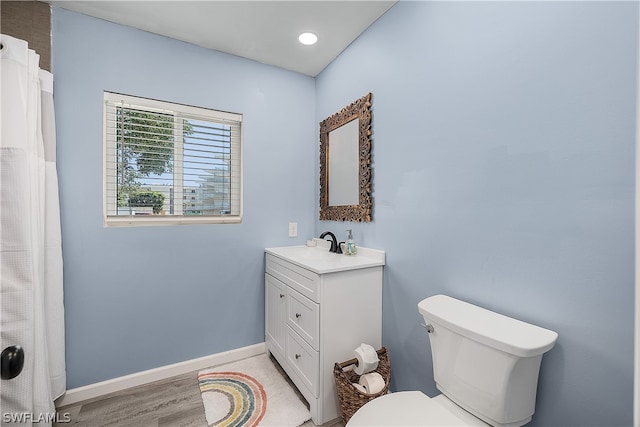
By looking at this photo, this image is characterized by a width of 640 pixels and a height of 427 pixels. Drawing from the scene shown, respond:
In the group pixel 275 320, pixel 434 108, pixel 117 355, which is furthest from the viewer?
pixel 275 320

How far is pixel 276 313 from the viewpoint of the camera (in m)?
2.12

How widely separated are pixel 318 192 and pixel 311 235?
1.35ft

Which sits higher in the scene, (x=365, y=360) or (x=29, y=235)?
(x=29, y=235)

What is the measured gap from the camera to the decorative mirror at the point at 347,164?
1.91 meters

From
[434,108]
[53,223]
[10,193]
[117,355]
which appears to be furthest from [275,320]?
[434,108]

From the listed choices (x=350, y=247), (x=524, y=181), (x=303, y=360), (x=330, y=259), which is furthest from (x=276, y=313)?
(x=524, y=181)

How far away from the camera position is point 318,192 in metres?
2.56

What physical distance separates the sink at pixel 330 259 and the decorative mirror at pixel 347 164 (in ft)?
0.82

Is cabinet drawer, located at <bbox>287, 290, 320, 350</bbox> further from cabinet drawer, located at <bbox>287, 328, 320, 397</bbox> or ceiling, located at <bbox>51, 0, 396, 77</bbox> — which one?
ceiling, located at <bbox>51, 0, 396, 77</bbox>

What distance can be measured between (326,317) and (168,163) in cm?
160

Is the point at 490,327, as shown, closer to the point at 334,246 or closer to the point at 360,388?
the point at 360,388

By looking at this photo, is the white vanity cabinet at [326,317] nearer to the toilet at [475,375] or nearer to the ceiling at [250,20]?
the toilet at [475,375]

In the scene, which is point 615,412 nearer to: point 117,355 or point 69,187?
point 117,355

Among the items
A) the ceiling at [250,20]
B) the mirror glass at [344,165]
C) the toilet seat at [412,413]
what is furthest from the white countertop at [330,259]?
the ceiling at [250,20]
